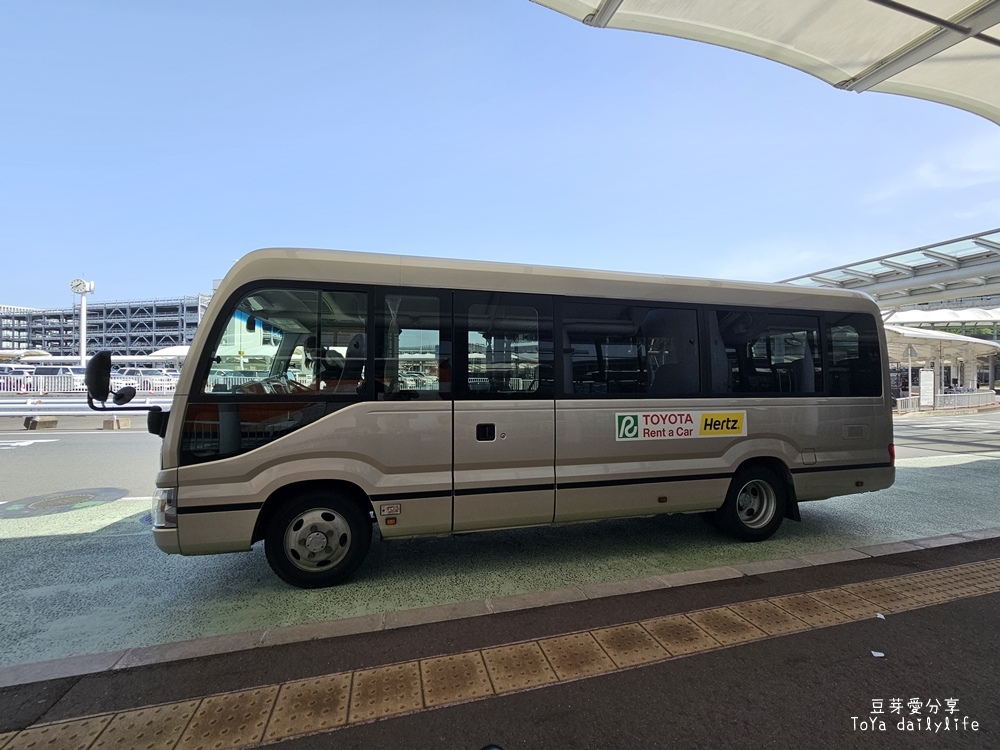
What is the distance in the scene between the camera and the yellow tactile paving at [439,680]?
7.83ft

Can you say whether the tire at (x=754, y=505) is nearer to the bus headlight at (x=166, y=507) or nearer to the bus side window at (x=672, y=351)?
the bus side window at (x=672, y=351)

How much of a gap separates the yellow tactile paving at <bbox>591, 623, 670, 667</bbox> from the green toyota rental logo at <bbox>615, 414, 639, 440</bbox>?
1679 mm

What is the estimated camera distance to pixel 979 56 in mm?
6609

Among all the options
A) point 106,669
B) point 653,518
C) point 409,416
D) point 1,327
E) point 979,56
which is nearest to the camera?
point 106,669

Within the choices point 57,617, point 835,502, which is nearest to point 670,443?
point 835,502

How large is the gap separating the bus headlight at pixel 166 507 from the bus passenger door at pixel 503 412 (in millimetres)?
2134

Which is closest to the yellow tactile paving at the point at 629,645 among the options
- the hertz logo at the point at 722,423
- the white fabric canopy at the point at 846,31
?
the hertz logo at the point at 722,423

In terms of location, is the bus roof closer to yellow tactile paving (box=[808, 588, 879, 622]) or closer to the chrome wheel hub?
the chrome wheel hub

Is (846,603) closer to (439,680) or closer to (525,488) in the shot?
(525,488)

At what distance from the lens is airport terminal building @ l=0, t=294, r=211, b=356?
103 meters

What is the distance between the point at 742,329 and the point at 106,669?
230 inches

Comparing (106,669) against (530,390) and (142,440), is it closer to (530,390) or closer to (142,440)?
(530,390)

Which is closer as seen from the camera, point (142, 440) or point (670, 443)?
point (670, 443)

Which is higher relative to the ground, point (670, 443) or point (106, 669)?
point (670, 443)
